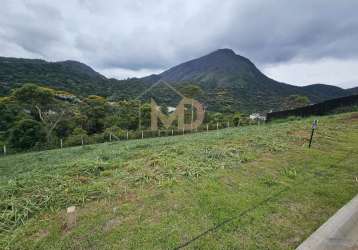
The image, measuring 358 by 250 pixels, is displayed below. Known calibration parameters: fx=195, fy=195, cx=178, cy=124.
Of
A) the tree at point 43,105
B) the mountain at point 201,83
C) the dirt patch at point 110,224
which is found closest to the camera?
the dirt patch at point 110,224

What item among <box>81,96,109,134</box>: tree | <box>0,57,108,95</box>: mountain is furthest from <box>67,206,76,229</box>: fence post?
<box>0,57,108,95</box>: mountain

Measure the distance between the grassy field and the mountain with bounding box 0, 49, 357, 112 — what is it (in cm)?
2247

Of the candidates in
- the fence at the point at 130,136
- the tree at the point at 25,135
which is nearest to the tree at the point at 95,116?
the fence at the point at 130,136

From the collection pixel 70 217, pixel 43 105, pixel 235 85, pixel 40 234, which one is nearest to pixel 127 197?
pixel 70 217

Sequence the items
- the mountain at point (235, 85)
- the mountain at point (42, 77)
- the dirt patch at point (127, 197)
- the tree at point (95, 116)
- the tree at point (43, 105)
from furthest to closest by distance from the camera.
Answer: the mountain at point (235, 85) → the mountain at point (42, 77) → the tree at point (95, 116) → the tree at point (43, 105) → the dirt patch at point (127, 197)

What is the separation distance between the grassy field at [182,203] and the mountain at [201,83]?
22.5 meters

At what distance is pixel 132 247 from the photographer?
2105 millimetres

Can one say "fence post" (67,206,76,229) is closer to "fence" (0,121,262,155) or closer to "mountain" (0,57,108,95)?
"fence" (0,121,262,155)

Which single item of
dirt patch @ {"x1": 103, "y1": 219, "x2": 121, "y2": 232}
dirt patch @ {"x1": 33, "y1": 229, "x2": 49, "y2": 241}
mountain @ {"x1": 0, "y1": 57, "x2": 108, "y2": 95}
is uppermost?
mountain @ {"x1": 0, "y1": 57, "x2": 108, "y2": 95}

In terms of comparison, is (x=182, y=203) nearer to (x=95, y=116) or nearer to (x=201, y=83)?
(x=95, y=116)

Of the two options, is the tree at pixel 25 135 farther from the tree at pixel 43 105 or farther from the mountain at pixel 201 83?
the mountain at pixel 201 83

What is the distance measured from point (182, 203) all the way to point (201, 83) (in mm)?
73855

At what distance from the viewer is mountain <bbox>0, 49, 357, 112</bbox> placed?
123 ft

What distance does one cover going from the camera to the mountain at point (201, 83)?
37.4 meters
